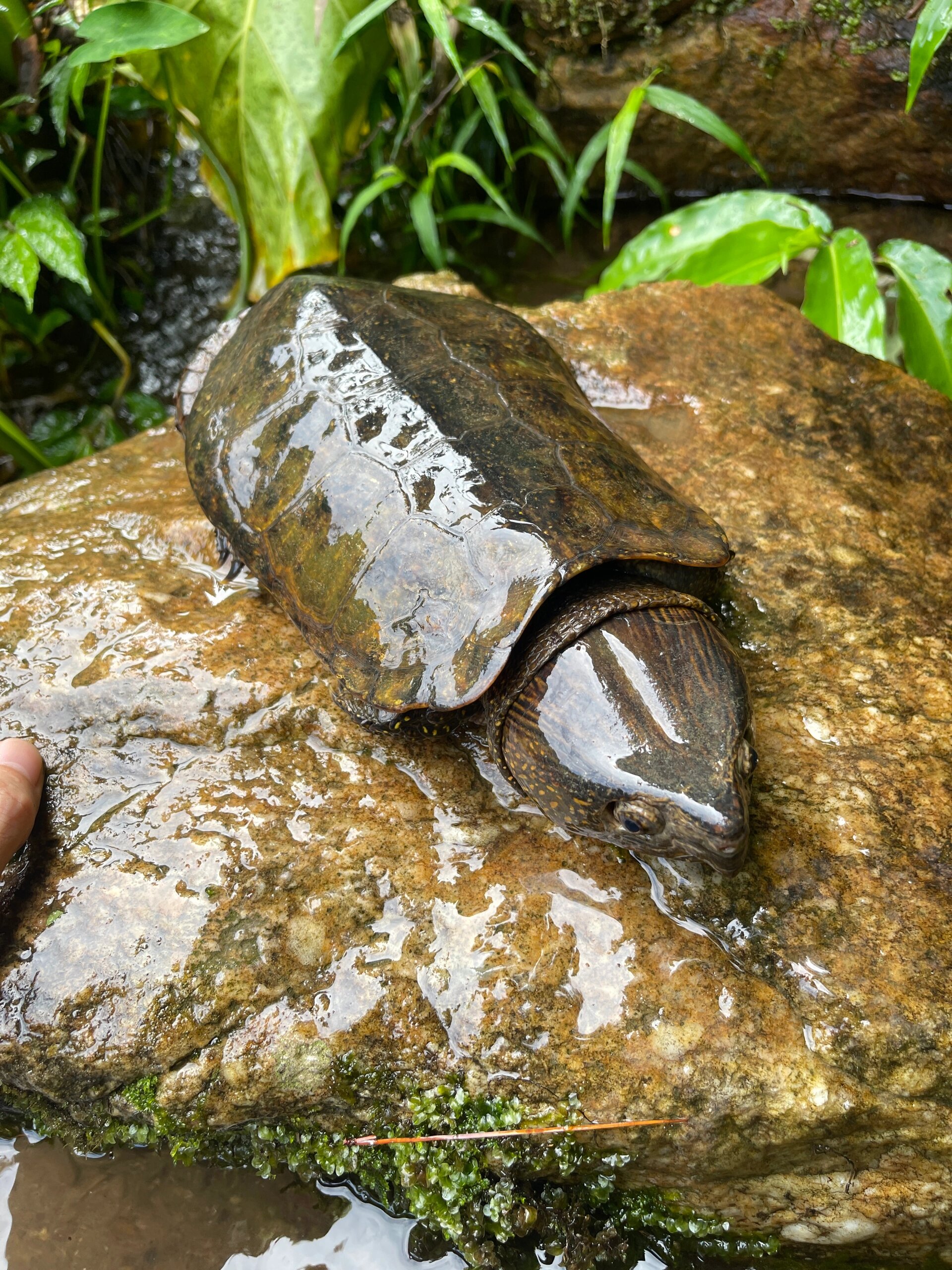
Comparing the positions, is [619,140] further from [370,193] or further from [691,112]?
[370,193]

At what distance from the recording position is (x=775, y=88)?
5.18 m

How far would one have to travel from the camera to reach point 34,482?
3904 mm

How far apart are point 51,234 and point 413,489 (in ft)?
8.12

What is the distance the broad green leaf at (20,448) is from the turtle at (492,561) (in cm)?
176

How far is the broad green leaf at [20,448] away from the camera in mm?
4426

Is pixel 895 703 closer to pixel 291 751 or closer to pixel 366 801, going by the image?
pixel 366 801

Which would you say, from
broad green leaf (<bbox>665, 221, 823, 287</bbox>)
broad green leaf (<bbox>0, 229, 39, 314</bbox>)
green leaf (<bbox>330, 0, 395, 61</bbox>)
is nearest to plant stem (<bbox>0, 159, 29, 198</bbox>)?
broad green leaf (<bbox>0, 229, 39, 314</bbox>)

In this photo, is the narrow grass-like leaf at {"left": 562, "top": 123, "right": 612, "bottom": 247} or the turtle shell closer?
the turtle shell

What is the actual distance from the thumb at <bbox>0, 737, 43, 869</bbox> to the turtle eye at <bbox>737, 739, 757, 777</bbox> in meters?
1.89

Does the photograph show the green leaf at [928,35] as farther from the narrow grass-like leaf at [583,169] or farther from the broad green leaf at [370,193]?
the broad green leaf at [370,193]

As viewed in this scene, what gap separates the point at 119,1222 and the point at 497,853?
141 centimetres

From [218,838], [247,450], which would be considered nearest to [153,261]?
[247,450]

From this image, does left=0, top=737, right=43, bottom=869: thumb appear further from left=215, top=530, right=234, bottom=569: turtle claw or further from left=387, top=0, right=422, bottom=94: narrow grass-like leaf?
left=387, top=0, right=422, bottom=94: narrow grass-like leaf

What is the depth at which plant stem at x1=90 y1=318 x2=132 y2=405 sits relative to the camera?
4.94m
